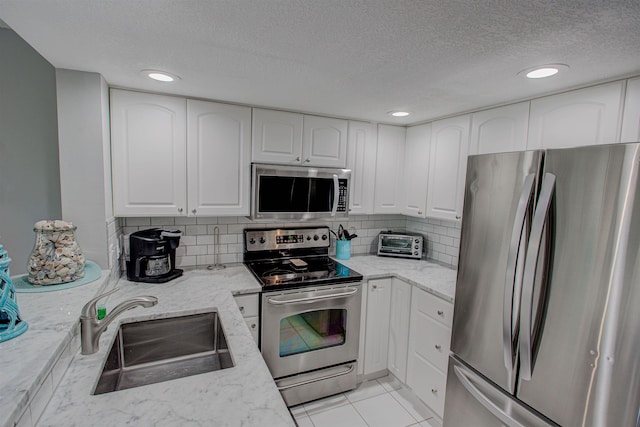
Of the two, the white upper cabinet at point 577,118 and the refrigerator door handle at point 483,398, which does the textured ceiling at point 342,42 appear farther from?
the refrigerator door handle at point 483,398

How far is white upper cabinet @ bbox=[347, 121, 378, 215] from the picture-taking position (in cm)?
264

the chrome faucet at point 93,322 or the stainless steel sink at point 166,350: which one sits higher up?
the chrome faucet at point 93,322

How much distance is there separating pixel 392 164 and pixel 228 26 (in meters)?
1.96

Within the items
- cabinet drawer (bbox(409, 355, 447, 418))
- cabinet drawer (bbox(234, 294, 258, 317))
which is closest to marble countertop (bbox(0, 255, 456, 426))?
cabinet drawer (bbox(234, 294, 258, 317))

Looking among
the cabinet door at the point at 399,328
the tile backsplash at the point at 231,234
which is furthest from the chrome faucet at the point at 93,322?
the cabinet door at the point at 399,328

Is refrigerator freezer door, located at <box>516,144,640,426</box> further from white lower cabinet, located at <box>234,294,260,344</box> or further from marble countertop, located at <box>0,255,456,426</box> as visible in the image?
white lower cabinet, located at <box>234,294,260,344</box>

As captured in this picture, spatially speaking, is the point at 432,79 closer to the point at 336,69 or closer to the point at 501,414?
the point at 336,69

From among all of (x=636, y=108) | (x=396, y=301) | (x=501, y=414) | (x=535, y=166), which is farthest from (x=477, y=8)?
(x=396, y=301)

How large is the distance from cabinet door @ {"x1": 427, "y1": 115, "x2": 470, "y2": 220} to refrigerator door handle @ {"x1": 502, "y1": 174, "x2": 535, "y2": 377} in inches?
39.7

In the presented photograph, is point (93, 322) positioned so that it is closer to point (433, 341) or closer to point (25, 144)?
point (25, 144)

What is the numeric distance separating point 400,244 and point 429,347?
38.6 inches

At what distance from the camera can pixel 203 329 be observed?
1676 millimetres

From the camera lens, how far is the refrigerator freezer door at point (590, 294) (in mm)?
1003

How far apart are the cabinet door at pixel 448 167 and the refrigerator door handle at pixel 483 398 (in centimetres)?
108
